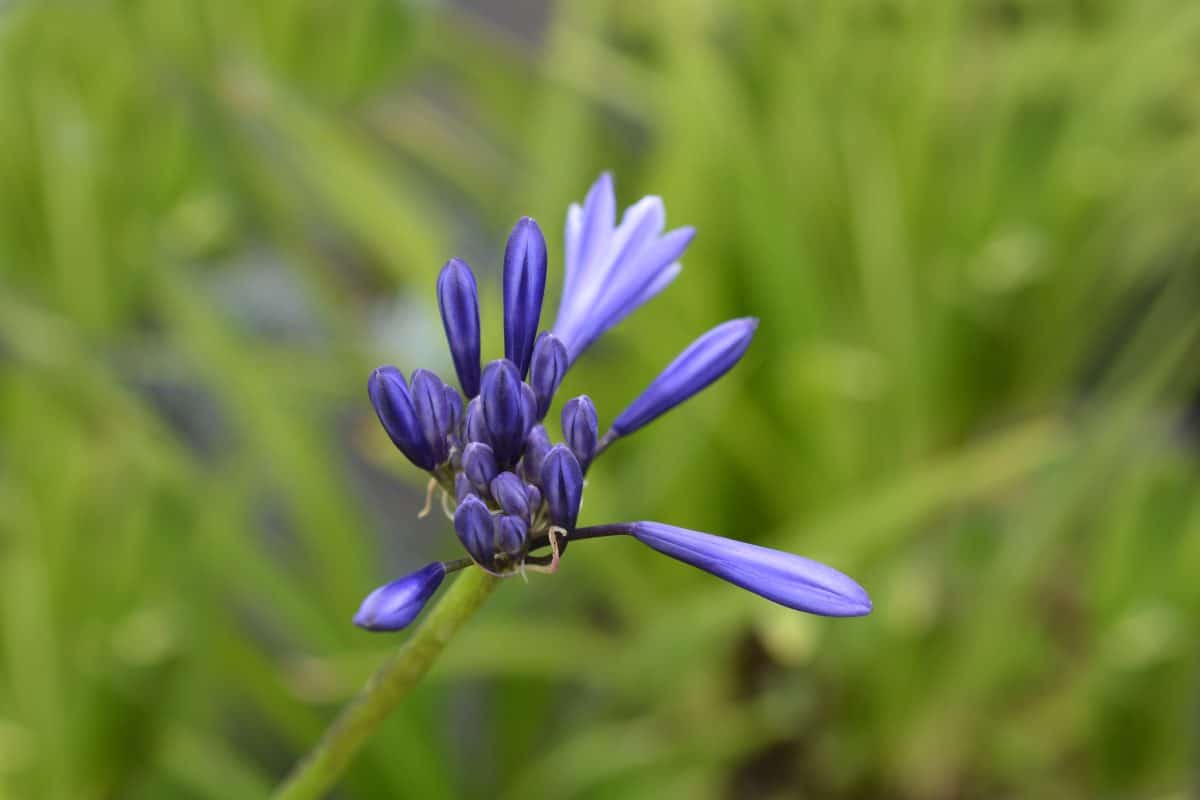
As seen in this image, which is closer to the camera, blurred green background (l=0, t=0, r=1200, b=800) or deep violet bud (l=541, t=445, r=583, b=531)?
deep violet bud (l=541, t=445, r=583, b=531)

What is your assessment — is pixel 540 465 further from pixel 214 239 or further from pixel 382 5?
pixel 214 239

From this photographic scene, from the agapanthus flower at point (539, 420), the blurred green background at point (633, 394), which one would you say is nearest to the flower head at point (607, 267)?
the agapanthus flower at point (539, 420)

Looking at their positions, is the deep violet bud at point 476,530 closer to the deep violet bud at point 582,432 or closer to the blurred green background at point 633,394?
the deep violet bud at point 582,432

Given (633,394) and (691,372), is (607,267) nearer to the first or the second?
(691,372)

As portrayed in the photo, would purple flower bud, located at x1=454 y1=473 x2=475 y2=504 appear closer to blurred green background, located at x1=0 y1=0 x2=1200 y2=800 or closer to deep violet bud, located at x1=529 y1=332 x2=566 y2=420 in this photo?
deep violet bud, located at x1=529 y1=332 x2=566 y2=420

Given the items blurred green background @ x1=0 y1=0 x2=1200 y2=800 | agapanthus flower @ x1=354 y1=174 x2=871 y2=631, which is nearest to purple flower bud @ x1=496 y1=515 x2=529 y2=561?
agapanthus flower @ x1=354 y1=174 x2=871 y2=631

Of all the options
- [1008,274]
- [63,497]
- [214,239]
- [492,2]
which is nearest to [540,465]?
[63,497]
